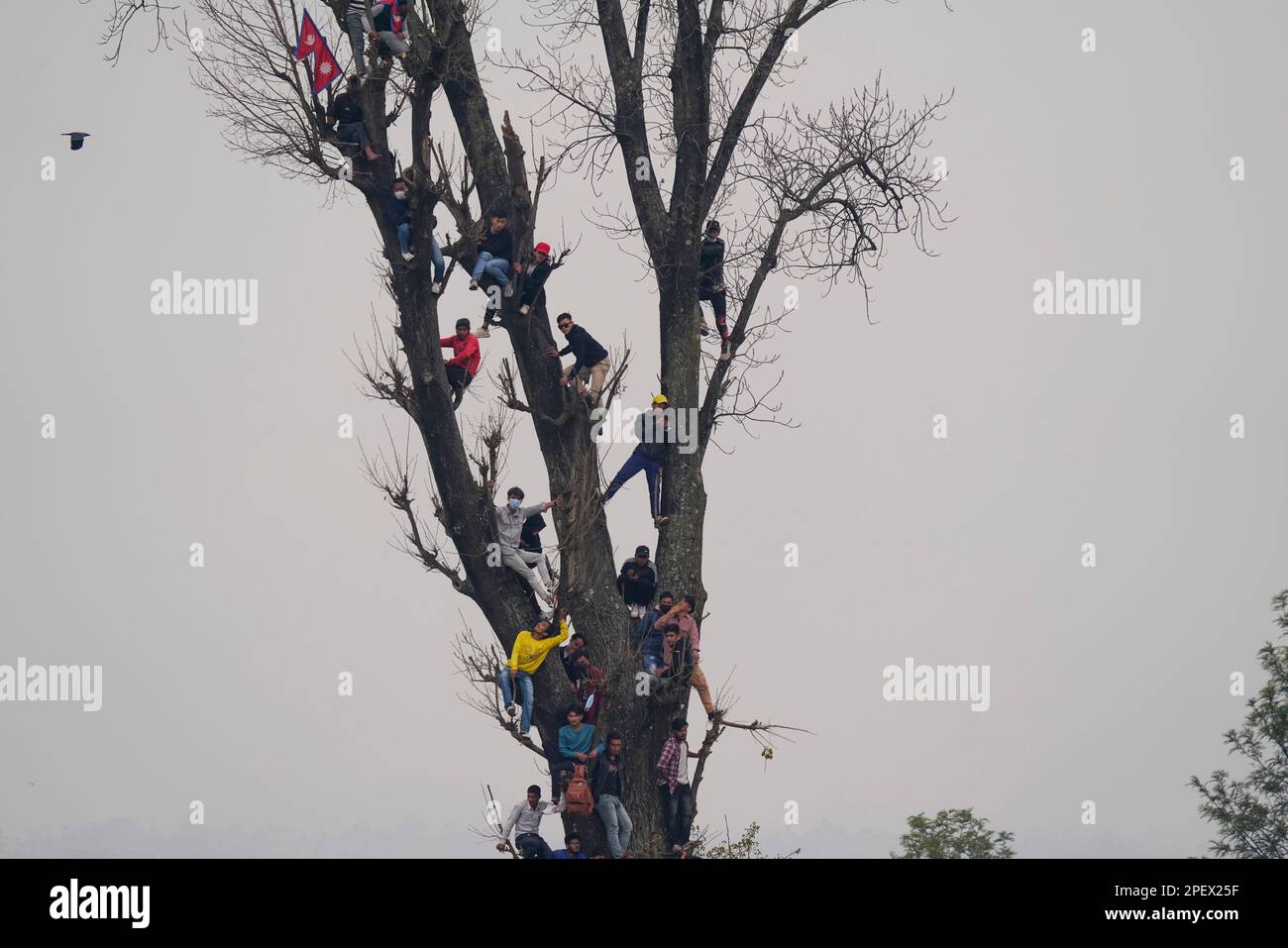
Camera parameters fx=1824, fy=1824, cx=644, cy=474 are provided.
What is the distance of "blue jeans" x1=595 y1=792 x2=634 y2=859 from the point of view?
64.2 feet

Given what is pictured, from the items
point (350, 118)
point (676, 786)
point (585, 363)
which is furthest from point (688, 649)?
point (350, 118)

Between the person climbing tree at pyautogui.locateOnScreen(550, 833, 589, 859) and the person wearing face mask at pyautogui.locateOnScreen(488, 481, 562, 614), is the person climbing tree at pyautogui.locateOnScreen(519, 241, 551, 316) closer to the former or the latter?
the person wearing face mask at pyautogui.locateOnScreen(488, 481, 562, 614)

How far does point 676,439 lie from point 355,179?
4.73 meters

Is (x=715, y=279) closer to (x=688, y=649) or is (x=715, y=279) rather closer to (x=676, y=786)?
(x=688, y=649)

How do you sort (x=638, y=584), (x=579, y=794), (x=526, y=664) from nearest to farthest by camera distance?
(x=579, y=794), (x=526, y=664), (x=638, y=584)

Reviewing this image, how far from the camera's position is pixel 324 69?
1916 cm

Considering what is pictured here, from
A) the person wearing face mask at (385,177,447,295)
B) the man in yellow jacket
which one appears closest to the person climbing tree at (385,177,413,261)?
the person wearing face mask at (385,177,447,295)

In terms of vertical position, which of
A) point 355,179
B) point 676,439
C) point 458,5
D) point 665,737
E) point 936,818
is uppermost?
point 458,5

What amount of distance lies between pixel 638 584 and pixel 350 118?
238 inches

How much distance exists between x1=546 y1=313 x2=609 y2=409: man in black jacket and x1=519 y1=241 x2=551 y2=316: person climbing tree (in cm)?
42

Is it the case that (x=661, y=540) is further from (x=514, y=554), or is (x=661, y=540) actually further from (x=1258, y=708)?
(x=1258, y=708)

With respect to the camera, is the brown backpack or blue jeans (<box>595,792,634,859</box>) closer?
the brown backpack
